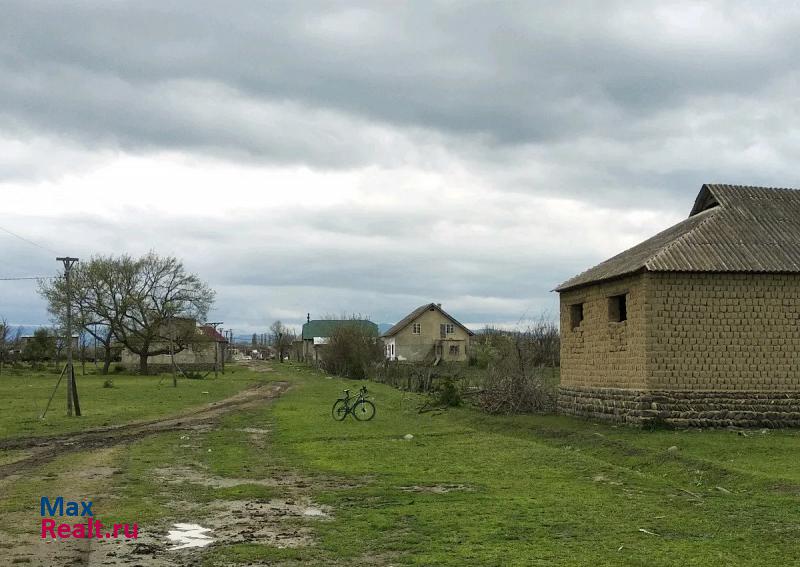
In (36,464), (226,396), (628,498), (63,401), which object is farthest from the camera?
(226,396)

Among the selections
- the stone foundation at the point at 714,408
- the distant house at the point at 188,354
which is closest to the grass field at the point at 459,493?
the stone foundation at the point at 714,408

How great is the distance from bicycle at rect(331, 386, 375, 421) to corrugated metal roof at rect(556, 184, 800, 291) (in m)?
7.37

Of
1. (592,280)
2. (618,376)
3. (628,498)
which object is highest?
(592,280)

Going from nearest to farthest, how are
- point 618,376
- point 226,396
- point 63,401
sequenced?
point 618,376 < point 63,401 < point 226,396

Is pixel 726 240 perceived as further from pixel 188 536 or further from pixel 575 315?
pixel 188 536

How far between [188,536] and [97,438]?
12.1 metres

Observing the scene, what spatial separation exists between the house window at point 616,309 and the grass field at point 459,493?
11.0 feet

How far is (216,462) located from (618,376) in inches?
456

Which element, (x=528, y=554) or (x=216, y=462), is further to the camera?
(x=216, y=462)

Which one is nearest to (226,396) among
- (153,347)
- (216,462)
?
(216,462)

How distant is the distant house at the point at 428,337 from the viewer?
7875 centimetres

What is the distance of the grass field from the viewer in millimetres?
8383

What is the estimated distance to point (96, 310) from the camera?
65500 mm

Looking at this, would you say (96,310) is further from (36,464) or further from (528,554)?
(528,554)
